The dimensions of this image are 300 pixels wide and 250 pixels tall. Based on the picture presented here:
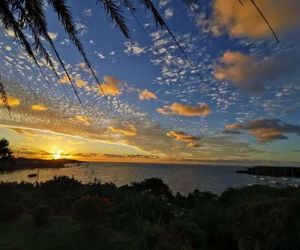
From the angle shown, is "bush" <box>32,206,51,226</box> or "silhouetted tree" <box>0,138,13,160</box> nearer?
"bush" <box>32,206,51,226</box>

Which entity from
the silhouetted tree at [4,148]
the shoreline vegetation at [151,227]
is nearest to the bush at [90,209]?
the shoreline vegetation at [151,227]

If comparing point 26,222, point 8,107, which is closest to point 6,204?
point 26,222

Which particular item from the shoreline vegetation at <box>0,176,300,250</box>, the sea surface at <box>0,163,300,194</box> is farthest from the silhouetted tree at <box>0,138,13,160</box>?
the shoreline vegetation at <box>0,176,300,250</box>

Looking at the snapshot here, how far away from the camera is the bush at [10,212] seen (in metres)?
14.3

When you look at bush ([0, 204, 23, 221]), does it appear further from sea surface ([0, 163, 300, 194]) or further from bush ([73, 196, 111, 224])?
sea surface ([0, 163, 300, 194])

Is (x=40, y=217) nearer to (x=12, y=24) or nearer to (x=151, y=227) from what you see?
(x=151, y=227)

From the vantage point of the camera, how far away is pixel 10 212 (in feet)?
47.3

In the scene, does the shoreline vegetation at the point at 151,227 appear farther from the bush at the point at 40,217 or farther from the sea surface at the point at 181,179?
the sea surface at the point at 181,179

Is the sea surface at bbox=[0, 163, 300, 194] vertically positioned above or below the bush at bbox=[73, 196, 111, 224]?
above

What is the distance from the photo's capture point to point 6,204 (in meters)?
15.5

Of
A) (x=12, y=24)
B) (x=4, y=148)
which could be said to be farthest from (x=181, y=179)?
(x=12, y=24)

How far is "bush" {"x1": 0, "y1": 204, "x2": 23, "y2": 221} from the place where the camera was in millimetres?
14320

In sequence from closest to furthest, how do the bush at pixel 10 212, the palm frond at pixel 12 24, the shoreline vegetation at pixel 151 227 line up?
1. the palm frond at pixel 12 24
2. the shoreline vegetation at pixel 151 227
3. the bush at pixel 10 212

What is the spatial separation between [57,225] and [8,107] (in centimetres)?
1095
